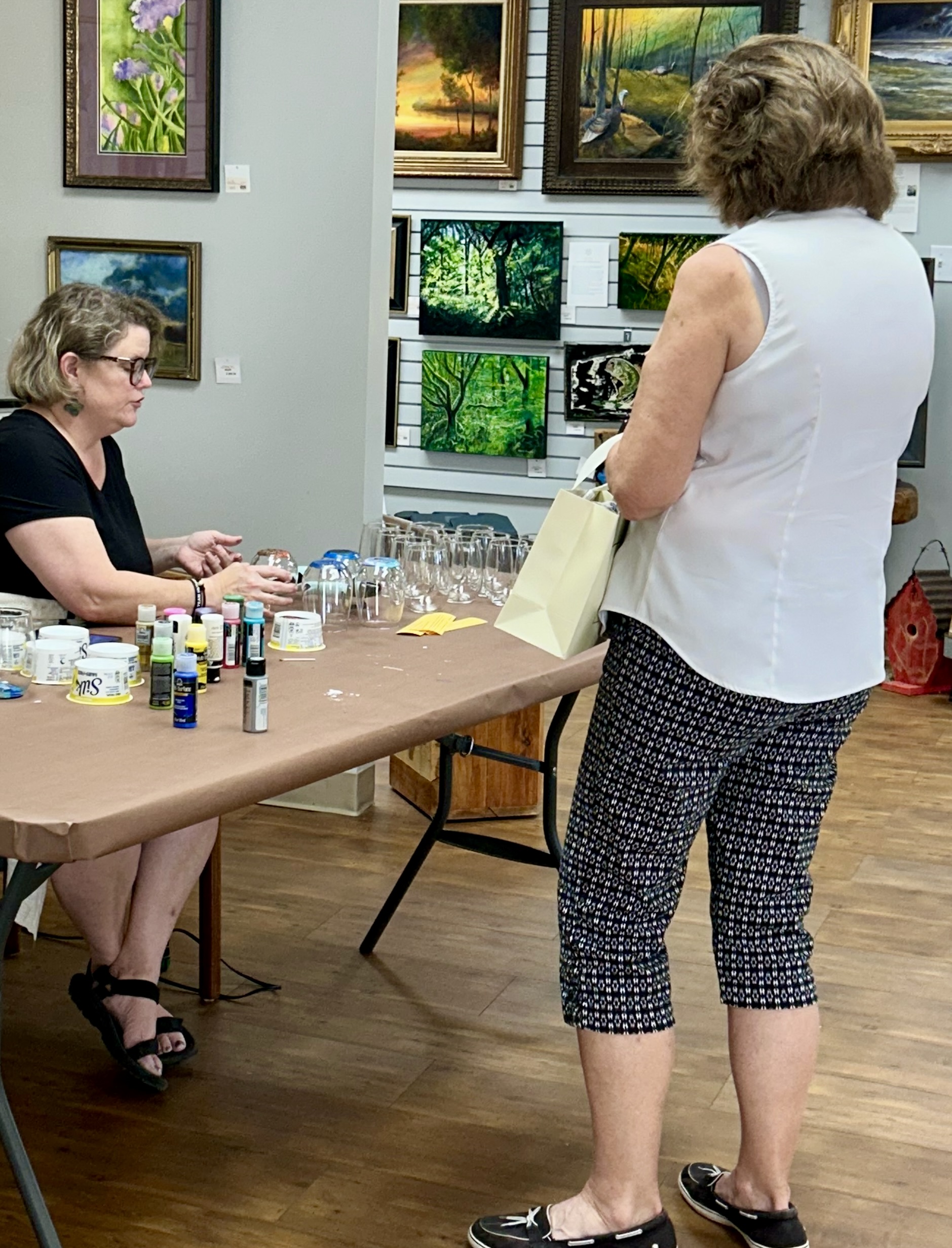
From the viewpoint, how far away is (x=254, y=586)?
9.52ft

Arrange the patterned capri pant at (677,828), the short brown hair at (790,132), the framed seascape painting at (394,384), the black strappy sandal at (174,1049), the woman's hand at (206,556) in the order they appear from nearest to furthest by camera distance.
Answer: the short brown hair at (790,132) < the patterned capri pant at (677,828) < the black strappy sandal at (174,1049) < the woman's hand at (206,556) < the framed seascape painting at (394,384)

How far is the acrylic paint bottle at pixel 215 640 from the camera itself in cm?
245

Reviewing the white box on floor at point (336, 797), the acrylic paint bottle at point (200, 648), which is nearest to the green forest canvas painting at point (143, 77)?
the white box on floor at point (336, 797)

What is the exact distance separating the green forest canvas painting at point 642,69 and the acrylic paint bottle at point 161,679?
207 inches

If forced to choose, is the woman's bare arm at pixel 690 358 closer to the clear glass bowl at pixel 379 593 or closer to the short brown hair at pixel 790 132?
the short brown hair at pixel 790 132

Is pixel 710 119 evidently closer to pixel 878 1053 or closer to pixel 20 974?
pixel 878 1053

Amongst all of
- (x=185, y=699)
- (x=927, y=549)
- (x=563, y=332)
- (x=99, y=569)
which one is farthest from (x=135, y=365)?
(x=927, y=549)

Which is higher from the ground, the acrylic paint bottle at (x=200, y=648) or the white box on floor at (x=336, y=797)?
the acrylic paint bottle at (x=200, y=648)

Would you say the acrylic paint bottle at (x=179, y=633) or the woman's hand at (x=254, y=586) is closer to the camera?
the acrylic paint bottle at (x=179, y=633)

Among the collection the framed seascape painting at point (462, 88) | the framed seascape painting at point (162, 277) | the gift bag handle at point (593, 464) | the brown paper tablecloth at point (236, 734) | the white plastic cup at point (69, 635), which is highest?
the framed seascape painting at point (462, 88)

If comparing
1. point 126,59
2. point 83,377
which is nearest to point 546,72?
point 126,59

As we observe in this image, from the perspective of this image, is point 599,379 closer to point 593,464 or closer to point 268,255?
point 268,255

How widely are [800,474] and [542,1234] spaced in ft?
3.76

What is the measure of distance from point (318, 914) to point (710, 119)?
2287 mm
